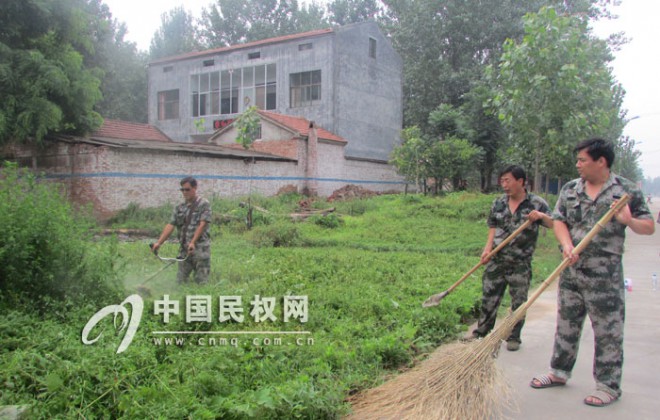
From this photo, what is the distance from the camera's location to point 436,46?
2622 cm

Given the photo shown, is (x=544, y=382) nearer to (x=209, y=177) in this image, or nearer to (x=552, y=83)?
(x=552, y=83)

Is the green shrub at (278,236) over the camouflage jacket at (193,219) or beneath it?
beneath

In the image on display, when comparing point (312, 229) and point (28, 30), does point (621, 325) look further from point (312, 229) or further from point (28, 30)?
point (28, 30)

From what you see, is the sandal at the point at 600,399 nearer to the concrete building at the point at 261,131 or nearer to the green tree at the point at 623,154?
the concrete building at the point at 261,131

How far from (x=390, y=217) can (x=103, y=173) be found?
8.34 metres

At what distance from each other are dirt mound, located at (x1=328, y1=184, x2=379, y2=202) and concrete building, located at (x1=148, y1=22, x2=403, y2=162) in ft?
5.26

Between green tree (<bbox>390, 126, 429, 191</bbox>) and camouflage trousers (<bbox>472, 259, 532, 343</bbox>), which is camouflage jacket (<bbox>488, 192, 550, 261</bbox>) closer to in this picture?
camouflage trousers (<bbox>472, 259, 532, 343</bbox>)

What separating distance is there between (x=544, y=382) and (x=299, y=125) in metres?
18.9

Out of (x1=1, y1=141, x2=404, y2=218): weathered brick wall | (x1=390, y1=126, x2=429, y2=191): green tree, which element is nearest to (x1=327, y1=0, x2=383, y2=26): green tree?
(x1=390, y1=126, x2=429, y2=191): green tree

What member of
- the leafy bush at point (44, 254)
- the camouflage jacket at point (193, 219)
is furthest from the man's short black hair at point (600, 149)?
the leafy bush at point (44, 254)

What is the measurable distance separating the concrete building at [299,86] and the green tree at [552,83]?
12.1 metres

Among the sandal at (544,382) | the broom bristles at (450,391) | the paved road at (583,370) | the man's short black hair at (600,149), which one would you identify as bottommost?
the paved road at (583,370)

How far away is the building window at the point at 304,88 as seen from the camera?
23.7 meters

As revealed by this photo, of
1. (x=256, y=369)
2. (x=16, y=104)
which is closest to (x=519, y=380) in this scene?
(x=256, y=369)
